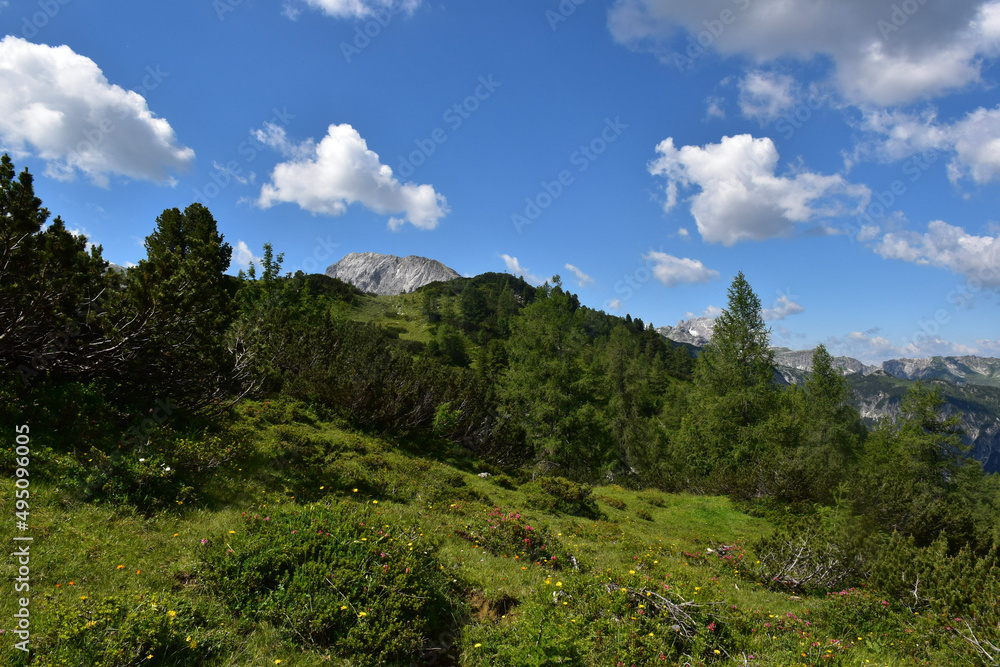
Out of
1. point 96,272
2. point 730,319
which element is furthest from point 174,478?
point 730,319

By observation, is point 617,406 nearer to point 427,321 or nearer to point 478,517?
point 478,517

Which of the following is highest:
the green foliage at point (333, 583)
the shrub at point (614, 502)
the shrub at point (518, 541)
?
the green foliage at point (333, 583)

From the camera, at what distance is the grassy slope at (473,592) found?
4.69 metres

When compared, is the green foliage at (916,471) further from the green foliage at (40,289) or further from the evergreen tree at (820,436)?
the green foliage at (40,289)

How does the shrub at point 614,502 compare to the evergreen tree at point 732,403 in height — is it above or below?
below

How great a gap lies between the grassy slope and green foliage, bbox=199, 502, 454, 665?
0.65ft

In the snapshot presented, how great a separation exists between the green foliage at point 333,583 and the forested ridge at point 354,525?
31mm

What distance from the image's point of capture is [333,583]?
527 centimetres

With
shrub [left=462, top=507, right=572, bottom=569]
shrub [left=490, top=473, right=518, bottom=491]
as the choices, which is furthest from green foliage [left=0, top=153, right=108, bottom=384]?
shrub [left=490, top=473, right=518, bottom=491]

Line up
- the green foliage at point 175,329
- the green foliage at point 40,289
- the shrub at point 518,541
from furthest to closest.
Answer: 1. the green foliage at point 175,329
2. the shrub at point 518,541
3. the green foliage at point 40,289

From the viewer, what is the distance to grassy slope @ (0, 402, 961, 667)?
15.4ft

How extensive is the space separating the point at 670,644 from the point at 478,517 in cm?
629

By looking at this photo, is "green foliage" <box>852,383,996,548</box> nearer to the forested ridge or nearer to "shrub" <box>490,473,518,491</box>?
the forested ridge

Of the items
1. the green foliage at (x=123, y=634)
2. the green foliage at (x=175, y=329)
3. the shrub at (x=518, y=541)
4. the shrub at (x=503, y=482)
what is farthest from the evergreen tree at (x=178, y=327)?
the shrub at (x=503, y=482)
